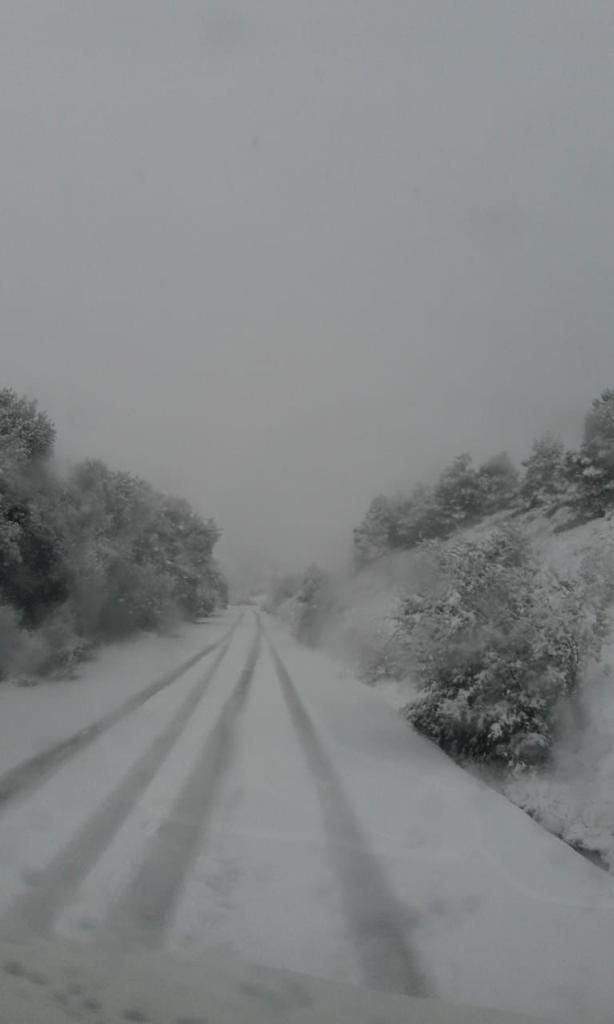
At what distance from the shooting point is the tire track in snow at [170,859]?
4324 mm

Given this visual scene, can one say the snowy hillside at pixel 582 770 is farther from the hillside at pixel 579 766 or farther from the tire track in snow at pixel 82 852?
the tire track in snow at pixel 82 852

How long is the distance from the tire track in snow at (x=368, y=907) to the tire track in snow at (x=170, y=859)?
3.87ft

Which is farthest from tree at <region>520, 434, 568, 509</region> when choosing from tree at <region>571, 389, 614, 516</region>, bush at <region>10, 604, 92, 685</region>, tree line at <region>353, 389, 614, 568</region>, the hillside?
bush at <region>10, 604, 92, 685</region>

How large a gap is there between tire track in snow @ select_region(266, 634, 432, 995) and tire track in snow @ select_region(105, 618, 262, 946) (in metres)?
1.18

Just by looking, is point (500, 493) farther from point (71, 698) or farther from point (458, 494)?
point (71, 698)

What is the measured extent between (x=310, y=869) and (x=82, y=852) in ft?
5.87

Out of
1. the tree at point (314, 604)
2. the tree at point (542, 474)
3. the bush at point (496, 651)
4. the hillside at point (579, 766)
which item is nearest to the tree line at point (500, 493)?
the tree at point (542, 474)

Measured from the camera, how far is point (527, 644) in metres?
9.68

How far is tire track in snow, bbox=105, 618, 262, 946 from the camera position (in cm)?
432

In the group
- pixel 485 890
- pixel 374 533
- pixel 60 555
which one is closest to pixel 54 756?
pixel 485 890

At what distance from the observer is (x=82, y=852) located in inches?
213

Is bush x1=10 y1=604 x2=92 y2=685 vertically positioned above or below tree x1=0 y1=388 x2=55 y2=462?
below

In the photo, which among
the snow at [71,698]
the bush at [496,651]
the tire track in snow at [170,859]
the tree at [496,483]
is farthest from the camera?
the tree at [496,483]

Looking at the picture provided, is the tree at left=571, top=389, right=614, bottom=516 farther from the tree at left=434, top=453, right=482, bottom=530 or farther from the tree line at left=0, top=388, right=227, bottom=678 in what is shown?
the tree line at left=0, top=388, right=227, bottom=678
